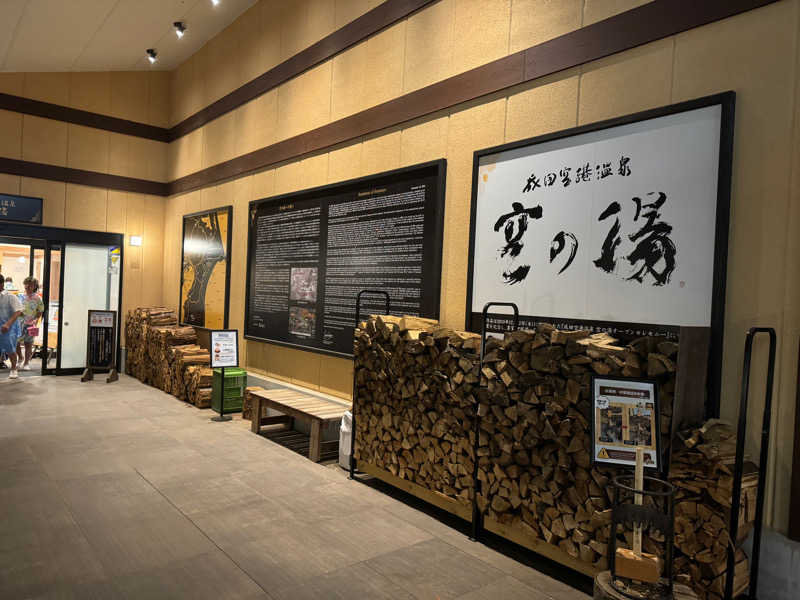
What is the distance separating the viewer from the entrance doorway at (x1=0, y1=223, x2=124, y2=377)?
8.89 metres

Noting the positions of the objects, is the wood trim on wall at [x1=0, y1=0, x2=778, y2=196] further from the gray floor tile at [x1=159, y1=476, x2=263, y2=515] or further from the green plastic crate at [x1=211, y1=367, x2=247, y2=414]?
the gray floor tile at [x1=159, y1=476, x2=263, y2=515]

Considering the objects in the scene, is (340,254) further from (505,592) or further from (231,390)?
(505,592)

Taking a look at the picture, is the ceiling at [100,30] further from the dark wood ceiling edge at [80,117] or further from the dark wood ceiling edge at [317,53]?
the dark wood ceiling edge at [317,53]

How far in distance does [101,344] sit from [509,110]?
7713 millimetres

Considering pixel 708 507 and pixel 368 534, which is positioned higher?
pixel 708 507

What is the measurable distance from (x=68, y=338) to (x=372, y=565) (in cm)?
818

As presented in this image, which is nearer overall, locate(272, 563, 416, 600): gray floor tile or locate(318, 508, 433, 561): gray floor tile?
locate(272, 563, 416, 600): gray floor tile

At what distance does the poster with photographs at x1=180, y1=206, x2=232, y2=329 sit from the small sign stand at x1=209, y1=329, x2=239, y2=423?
1426mm

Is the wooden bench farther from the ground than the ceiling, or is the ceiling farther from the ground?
the ceiling

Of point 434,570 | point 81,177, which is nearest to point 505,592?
point 434,570

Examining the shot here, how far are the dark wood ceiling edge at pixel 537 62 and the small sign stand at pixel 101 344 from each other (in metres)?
4.70

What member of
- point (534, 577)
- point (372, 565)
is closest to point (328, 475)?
point (372, 565)

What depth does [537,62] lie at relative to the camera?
375cm

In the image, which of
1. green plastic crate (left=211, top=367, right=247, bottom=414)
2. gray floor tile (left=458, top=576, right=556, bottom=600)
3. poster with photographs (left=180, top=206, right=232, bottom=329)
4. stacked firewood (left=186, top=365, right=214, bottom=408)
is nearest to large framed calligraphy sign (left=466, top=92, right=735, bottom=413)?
gray floor tile (left=458, top=576, right=556, bottom=600)
